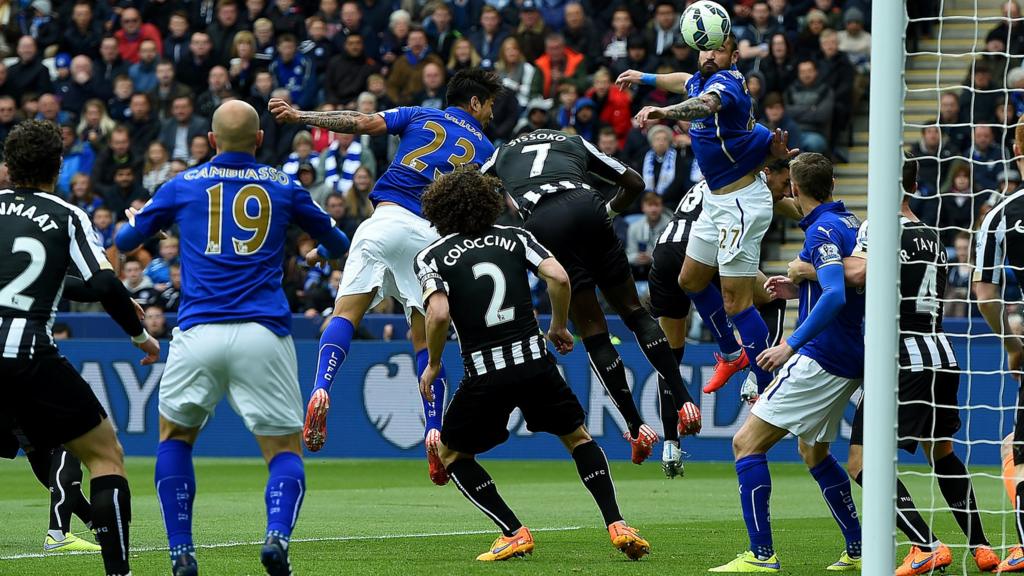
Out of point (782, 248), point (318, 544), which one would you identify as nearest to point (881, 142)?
point (318, 544)

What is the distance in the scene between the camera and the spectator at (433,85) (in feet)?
65.8

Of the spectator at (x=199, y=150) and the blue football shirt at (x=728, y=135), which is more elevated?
the spectator at (x=199, y=150)

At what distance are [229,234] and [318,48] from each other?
1552 centimetres

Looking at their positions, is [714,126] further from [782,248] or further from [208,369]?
[782,248]

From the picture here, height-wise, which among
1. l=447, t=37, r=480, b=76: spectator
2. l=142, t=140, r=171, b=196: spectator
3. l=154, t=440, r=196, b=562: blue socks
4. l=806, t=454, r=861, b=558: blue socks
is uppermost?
l=447, t=37, r=480, b=76: spectator

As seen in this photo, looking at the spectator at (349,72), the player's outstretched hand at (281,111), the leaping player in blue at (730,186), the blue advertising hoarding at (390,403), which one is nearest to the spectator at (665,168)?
the blue advertising hoarding at (390,403)

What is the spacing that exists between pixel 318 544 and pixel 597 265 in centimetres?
274

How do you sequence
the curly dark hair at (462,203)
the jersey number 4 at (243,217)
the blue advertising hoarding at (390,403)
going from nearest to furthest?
the jersey number 4 at (243,217)
the curly dark hair at (462,203)
the blue advertising hoarding at (390,403)

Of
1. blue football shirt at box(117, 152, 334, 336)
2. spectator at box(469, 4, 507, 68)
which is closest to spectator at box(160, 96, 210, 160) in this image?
spectator at box(469, 4, 507, 68)

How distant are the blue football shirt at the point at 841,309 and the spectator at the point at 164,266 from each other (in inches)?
507

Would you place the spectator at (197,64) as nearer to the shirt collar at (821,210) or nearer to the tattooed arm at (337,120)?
the tattooed arm at (337,120)

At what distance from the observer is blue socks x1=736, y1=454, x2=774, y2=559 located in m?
7.74

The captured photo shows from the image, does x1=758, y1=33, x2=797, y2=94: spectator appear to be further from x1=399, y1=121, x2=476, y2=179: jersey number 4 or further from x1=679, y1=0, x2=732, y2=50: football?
x1=399, y1=121, x2=476, y2=179: jersey number 4

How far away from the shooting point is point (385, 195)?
33.4 feet
